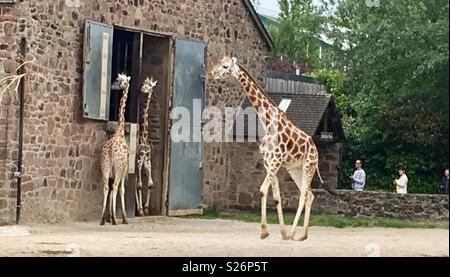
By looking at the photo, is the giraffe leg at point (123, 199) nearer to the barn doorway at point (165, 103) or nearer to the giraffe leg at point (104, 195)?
the giraffe leg at point (104, 195)

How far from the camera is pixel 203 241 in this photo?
54.3ft

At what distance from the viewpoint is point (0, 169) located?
62.9 ft

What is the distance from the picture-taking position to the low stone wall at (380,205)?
68.4ft

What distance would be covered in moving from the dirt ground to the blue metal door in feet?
6.87

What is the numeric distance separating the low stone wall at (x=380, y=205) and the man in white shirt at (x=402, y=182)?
0.32 meters

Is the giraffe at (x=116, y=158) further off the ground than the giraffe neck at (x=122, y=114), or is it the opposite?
the giraffe neck at (x=122, y=114)

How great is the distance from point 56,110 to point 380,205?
6.43 metres

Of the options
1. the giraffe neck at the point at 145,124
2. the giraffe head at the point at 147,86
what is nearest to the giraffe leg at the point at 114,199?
the giraffe neck at the point at 145,124

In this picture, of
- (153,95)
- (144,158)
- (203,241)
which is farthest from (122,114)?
(203,241)

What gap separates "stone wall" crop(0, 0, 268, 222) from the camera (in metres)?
19.3

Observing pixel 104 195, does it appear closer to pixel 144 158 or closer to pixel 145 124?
pixel 144 158
